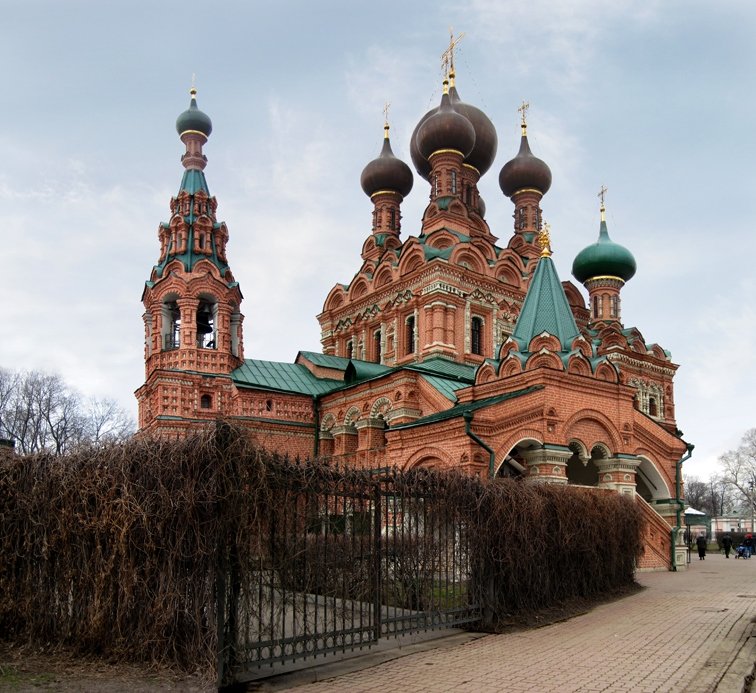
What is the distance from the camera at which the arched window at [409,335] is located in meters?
23.2

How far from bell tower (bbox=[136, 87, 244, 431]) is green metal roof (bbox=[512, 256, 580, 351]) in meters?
8.24

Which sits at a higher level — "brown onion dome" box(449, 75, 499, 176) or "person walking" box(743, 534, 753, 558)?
"brown onion dome" box(449, 75, 499, 176)

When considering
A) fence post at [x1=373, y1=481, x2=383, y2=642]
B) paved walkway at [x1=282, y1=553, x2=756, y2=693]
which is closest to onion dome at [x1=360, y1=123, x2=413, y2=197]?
paved walkway at [x1=282, y1=553, x2=756, y2=693]

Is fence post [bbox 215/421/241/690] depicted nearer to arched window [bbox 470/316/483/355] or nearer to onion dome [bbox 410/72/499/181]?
arched window [bbox 470/316/483/355]

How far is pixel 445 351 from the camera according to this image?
859 inches

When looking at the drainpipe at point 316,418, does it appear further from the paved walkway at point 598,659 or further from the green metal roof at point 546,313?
the paved walkway at point 598,659

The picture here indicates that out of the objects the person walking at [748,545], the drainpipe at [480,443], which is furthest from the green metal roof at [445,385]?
the person walking at [748,545]

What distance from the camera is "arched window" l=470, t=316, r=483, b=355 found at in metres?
22.9

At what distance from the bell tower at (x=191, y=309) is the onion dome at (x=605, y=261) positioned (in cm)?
1327

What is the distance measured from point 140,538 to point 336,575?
6.10 ft

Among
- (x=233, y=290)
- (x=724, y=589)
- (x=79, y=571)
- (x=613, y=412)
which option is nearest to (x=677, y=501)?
(x=613, y=412)

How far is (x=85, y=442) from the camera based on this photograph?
670 centimetres

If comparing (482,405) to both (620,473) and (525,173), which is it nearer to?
(620,473)

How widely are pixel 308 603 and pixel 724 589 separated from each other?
30.6 ft
